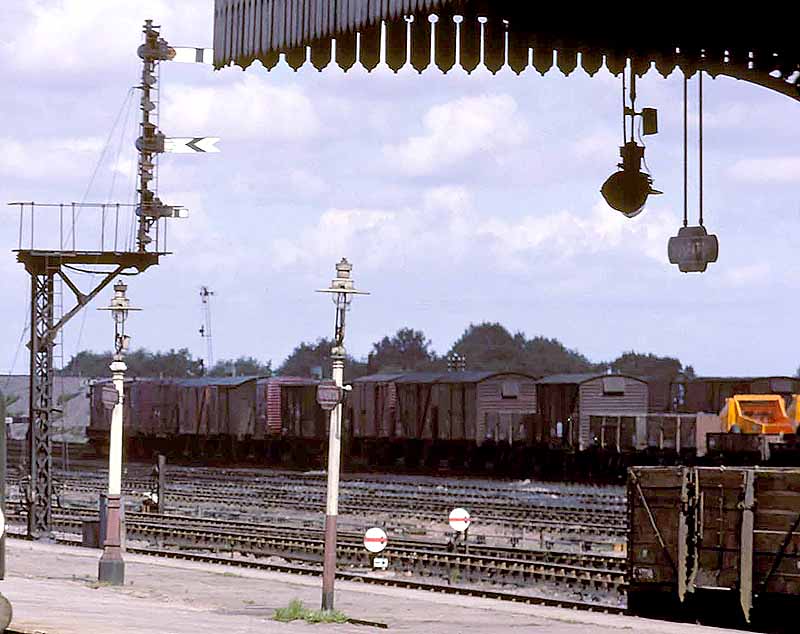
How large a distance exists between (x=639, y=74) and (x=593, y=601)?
1422 cm

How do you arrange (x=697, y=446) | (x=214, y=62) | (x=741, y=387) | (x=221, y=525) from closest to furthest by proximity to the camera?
1. (x=214, y=62)
2. (x=221, y=525)
3. (x=697, y=446)
4. (x=741, y=387)

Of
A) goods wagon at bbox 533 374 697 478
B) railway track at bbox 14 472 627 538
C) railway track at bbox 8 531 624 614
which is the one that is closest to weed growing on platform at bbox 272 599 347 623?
railway track at bbox 8 531 624 614

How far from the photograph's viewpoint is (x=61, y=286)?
37.3m

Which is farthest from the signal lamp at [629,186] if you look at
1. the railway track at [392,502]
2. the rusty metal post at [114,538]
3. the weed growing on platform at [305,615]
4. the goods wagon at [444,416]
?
the goods wagon at [444,416]

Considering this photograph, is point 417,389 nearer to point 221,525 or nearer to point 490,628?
point 221,525

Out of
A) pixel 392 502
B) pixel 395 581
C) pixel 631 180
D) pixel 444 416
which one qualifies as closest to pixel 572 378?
pixel 444 416

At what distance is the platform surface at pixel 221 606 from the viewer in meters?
19.3

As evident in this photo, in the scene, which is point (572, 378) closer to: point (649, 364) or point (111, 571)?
point (111, 571)

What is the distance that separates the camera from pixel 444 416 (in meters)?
62.3

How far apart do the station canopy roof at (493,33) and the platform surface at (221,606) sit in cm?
813

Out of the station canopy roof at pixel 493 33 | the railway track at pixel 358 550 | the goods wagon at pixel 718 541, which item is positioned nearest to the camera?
the station canopy roof at pixel 493 33

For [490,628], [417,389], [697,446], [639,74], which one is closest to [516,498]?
[697,446]

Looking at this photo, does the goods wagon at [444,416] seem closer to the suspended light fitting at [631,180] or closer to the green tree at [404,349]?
the suspended light fitting at [631,180]

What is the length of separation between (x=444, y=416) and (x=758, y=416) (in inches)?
496
